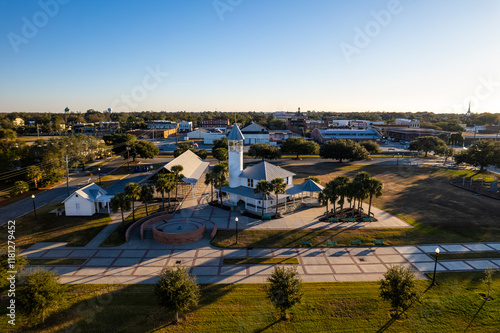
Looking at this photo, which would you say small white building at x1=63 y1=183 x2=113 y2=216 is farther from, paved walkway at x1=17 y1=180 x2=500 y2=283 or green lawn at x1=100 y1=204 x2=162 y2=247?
paved walkway at x1=17 y1=180 x2=500 y2=283

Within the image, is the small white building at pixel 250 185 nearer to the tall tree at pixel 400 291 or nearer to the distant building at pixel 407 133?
the tall tree at pixel 400 291

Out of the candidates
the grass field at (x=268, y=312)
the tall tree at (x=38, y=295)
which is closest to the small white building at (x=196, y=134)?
the grass field at (x=268, y=312)

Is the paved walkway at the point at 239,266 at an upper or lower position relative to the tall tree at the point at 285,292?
lower

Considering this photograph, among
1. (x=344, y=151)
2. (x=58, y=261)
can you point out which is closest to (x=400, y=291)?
(x=58, y=261)

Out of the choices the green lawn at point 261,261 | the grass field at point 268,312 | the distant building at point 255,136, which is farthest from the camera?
the distant building at point 255,136

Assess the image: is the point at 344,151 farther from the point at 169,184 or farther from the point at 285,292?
the point at 285,292
